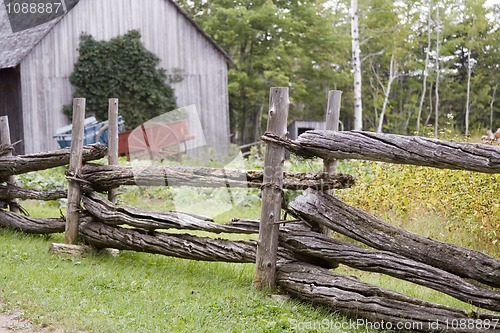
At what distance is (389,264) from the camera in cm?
485

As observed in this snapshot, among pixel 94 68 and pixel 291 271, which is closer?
pixel 291 271

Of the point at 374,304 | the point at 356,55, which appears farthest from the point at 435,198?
the point at 356,55

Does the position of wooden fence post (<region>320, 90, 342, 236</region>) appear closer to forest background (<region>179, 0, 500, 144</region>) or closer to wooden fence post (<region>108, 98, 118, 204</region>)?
wooden fence post (<region>108, 98, 118, 204</region>)

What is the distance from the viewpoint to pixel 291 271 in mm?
5555

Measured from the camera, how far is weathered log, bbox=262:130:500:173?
4.30 meters

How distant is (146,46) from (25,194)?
42.5ft

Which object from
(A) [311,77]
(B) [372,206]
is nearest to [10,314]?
(B) [372,206]

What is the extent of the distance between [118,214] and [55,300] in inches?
65.1

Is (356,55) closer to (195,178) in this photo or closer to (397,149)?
(195,178)

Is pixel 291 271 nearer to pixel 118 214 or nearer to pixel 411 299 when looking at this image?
pixel 411 299

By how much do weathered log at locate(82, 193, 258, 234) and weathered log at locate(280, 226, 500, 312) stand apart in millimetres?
565

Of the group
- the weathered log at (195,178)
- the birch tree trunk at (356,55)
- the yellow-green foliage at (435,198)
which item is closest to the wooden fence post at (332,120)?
the weathered log at (195,178)

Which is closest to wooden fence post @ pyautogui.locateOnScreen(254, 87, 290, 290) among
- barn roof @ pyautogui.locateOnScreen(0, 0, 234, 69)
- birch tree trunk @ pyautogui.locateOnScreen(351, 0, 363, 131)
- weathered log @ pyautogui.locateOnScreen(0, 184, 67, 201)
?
weathered log @ pyautogui.locateOnScreen(0, 184, 67, 201)

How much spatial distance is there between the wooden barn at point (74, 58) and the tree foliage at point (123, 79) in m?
0.28
